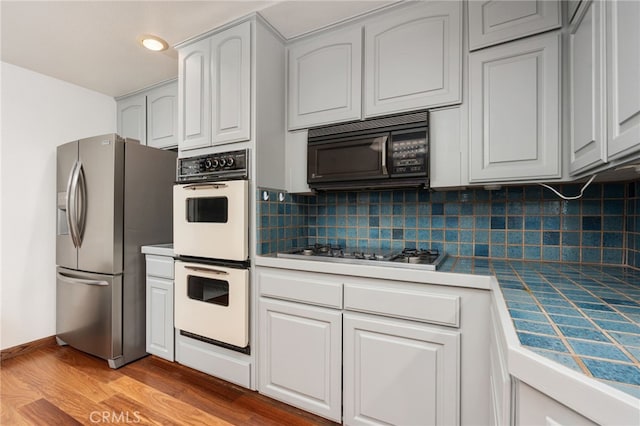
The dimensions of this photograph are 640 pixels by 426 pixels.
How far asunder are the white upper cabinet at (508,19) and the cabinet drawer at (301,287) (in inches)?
56.8

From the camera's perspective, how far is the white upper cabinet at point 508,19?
1369 millimetres

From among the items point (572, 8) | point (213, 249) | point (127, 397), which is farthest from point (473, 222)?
point (127, 397)

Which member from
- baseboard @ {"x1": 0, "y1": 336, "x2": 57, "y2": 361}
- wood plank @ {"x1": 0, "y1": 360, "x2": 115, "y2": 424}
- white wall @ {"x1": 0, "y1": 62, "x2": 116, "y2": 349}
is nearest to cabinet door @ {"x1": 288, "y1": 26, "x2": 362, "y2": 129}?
wood plank @ {"x1": 0, "y1": 360, "x2": 115, "y2": 424}

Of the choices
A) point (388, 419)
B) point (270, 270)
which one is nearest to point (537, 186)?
point (388, 419)

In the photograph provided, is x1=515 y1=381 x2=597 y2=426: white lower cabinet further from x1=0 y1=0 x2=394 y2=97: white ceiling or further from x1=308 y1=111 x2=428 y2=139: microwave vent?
x1=0 y1=0 x2=394 y2=97: white ceiling

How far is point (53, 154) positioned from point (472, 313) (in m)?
3.48

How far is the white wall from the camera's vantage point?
7.79ft

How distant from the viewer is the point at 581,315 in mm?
776

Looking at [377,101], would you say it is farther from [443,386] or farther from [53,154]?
[53,154]

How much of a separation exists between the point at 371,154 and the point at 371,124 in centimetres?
18

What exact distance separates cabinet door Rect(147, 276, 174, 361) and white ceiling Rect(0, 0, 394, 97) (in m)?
1.73

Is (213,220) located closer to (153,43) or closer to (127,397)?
(127,397)

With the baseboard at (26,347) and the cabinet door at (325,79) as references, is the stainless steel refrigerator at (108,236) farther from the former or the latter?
the cabinet door at (325,79)

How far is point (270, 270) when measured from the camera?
67.6 inches
